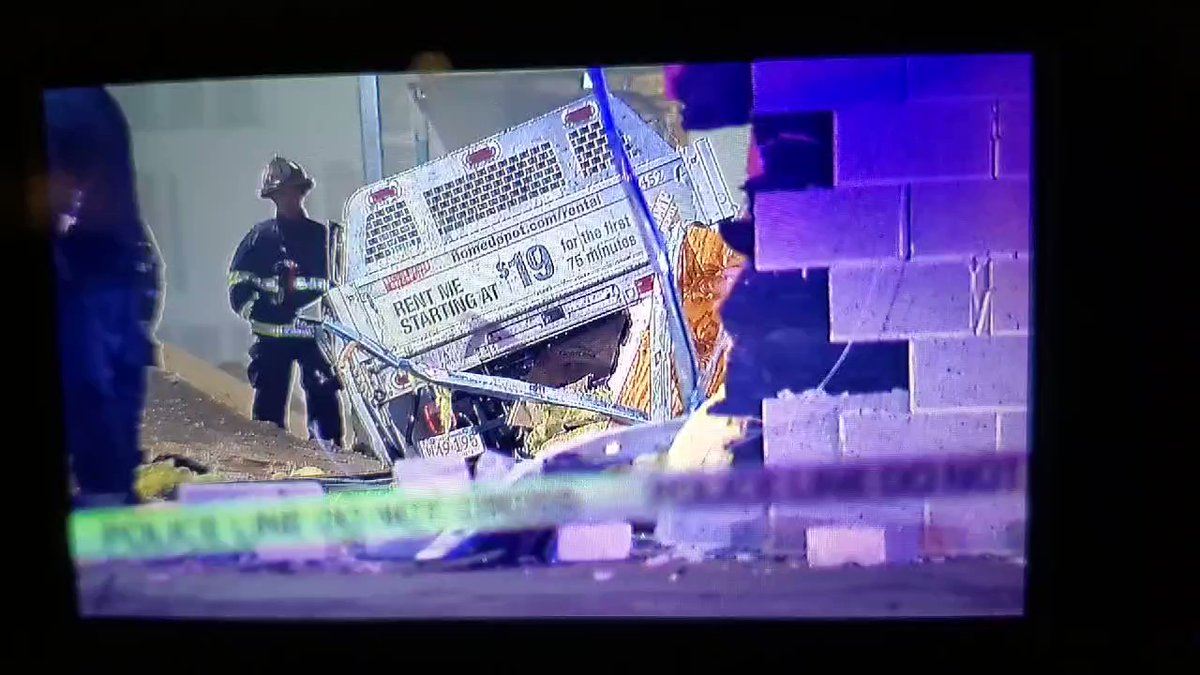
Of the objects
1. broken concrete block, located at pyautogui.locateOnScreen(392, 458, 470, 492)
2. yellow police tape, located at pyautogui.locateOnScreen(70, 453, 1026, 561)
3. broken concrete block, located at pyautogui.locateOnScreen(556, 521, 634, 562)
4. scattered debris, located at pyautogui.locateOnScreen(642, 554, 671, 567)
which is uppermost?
broken concrete block, located at pyautogui.locateOnScreen(392, 458, 470, 492)

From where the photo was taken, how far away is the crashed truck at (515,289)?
140cm

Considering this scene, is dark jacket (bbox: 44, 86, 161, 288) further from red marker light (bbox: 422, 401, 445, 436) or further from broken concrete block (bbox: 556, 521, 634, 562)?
broken concrete block (bbox: 556, 521, 634, 562)

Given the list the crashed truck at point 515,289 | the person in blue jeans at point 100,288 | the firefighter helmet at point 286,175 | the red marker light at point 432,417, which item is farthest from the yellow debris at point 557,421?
the person in blue jeans at point 100,288

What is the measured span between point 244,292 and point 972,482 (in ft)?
4.26

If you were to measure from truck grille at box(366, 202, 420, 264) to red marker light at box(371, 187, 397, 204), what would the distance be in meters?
0.01

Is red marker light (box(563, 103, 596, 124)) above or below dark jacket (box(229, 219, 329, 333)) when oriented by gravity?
above

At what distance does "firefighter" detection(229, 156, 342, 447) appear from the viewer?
1.43 meters

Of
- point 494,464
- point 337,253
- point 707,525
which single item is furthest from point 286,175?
point 707,525

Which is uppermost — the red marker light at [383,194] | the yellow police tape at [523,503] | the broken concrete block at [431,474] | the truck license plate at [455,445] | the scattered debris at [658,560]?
Result: the red marker light at [383,194]

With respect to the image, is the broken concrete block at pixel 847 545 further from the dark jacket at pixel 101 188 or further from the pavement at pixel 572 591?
the dark jacket at pixel 101 188

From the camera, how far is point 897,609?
148 cm

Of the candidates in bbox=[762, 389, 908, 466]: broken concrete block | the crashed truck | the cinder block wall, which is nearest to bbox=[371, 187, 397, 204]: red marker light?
the crashed truck

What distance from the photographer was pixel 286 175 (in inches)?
56.0

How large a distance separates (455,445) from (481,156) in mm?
497
